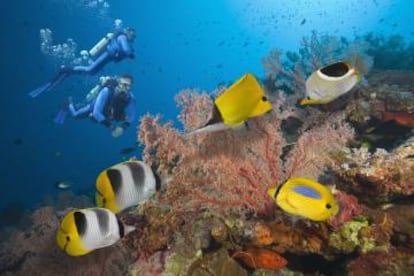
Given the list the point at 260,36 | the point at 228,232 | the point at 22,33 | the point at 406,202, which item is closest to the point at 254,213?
the point at 228,232

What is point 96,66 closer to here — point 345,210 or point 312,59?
point 312,59

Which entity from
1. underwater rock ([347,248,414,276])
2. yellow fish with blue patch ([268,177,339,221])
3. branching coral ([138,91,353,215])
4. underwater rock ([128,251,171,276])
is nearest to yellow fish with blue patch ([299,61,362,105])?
yellow fish with blue patch ([268,177,339,221])

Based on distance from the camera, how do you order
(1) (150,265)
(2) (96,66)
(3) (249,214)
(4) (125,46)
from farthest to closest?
(2) (96,66), (4) (125,46), (1) (150,265), (3) (249,214)

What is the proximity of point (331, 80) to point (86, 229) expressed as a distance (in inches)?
87.1

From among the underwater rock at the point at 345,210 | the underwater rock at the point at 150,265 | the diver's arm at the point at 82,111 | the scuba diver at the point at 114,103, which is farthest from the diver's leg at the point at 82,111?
the underwater rock at the point at 345,210

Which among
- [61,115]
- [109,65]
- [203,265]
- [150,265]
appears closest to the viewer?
[203,265]

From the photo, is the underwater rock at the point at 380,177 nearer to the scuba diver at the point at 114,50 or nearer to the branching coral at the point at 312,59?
the branching coral at the point at 312,59

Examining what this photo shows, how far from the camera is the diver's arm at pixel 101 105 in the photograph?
10.5 m

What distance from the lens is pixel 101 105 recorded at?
1062 cm

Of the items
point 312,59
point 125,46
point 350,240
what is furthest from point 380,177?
point 125,46

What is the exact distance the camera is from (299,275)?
3807mm

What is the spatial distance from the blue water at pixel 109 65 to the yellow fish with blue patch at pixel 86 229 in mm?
24553

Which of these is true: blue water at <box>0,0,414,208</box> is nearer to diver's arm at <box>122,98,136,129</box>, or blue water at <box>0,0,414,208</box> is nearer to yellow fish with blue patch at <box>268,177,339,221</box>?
diver's arm at <box>122,98,136,129</box>

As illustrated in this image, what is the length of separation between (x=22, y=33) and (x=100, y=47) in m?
43.7
